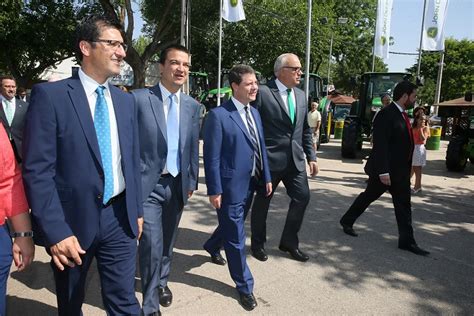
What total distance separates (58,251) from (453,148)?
10.1 m

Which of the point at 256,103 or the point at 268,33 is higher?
the point at 268,33

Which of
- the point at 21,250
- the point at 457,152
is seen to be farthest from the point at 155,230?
the point at 457,152

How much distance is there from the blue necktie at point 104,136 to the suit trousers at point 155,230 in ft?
2.72

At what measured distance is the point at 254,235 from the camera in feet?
13.7

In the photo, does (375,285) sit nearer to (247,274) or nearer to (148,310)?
(247,274)

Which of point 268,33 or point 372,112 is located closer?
point 372,112

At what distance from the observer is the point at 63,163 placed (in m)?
1.92

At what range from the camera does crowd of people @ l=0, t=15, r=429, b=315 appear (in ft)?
6.13

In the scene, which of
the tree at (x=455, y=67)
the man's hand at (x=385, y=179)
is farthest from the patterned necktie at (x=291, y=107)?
the tree at (x=455, y=67)

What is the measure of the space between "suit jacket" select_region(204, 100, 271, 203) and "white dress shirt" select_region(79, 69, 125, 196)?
113cm

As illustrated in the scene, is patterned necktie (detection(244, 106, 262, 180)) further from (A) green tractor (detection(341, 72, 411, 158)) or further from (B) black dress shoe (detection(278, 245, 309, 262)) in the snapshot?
(A) green tractor (detection(341, 72, 411, 158))

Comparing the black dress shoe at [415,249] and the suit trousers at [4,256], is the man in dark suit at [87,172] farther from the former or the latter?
the black dress shoe at [415,249]

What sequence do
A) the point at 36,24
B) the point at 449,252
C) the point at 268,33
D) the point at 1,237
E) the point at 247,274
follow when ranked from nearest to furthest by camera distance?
the point at 1,237 < the point at 247,274 < the point at 449,252 < the point at 36,24 < the point at 268,33

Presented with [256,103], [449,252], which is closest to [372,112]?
[449,252]
